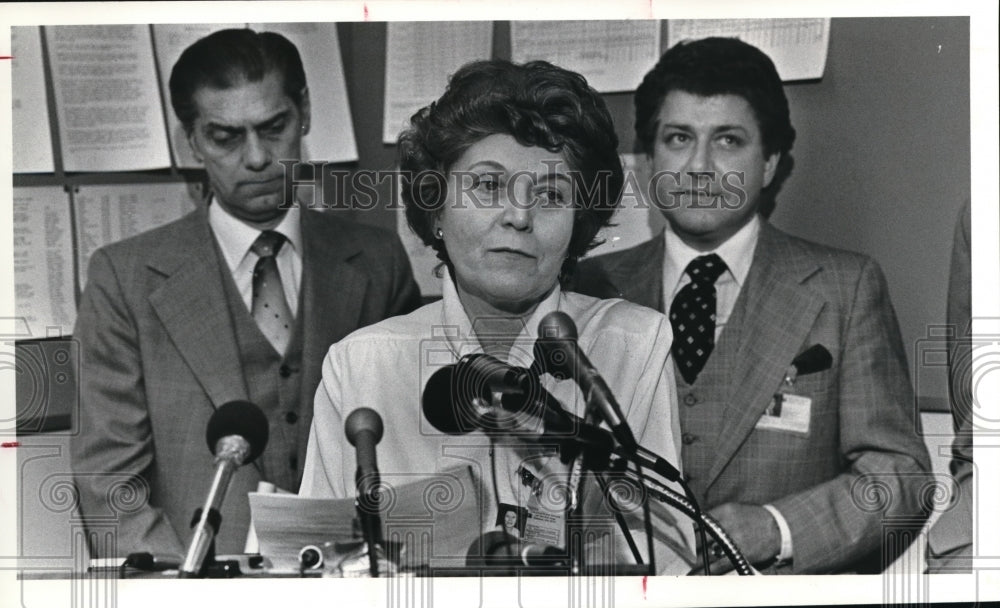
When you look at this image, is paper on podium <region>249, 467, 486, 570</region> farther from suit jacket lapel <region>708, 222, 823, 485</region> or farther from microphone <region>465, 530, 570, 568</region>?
suit jacket lapel <region>708, 222, 823, 485</region>

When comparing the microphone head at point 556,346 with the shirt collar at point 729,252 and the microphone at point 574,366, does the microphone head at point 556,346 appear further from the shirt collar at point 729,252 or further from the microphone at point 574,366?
the shirt collar at point 729,252

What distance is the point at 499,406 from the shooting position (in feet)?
9.99

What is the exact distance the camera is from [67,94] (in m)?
3.10

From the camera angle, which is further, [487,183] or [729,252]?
[729,252]

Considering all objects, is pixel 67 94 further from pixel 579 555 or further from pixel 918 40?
pixel 918 40

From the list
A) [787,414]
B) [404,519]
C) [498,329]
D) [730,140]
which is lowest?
[404,519]

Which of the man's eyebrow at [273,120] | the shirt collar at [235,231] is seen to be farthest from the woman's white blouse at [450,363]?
the man's eyebrow at [273,120]

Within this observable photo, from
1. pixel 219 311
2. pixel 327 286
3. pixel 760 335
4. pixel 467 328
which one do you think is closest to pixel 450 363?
pixel 467 328

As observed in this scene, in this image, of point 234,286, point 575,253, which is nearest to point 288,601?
point 234,286

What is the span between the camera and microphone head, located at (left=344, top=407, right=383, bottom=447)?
10.0ft

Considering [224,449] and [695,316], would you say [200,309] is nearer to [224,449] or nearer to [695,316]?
[224,449]

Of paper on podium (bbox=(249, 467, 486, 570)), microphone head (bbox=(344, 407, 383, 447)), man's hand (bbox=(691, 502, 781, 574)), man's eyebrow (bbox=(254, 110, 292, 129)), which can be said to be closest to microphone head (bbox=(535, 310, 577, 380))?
paper on podium (bbox=(249, 467, 486, 570))

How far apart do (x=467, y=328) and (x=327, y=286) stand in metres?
0.41

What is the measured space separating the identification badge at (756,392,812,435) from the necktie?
1350 millimetres
